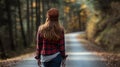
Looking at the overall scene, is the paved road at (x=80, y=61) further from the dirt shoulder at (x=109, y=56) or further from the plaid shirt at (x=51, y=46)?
the plaid shirt at (x=51, y=46)

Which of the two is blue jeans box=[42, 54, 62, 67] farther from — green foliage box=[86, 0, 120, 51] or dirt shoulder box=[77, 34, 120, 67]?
green foliage box=[86, 0, 120, 51]

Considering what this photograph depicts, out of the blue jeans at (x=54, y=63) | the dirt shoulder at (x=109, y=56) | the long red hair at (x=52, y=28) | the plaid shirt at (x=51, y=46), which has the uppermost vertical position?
the long red hair at (x=52, y=28)

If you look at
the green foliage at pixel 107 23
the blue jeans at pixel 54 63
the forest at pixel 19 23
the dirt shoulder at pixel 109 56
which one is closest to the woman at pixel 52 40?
the blue jeans at pixel 54 63

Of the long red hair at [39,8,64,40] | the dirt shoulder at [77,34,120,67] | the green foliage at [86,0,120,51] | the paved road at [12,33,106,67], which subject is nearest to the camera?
the long red hair at [39,8,64,40]

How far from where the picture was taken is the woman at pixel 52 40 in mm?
7371

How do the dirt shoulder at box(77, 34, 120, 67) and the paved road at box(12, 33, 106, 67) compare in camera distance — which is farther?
the dirt shoulder at box(77, 34, 120, 67)

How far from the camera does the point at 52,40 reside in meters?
7.39

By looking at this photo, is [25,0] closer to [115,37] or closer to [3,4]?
[3,4]

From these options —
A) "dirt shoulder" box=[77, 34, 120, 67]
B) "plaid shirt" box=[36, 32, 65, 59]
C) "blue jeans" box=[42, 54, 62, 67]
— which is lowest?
"dirt shoulder" box=[77, 34, 120, 67]

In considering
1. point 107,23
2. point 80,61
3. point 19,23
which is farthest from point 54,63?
point 19,23

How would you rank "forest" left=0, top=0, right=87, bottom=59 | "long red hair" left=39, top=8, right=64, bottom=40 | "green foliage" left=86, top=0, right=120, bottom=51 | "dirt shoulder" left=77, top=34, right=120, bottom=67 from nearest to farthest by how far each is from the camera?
"long red hair" left=39, top=8, right=64, bottom=40 < "dirt shoulder" left=77, top=34, right=120, bottom=67 < "green foliage" left=86, top=0, right=120, bottom=51 < "forest" left=0, top=0, right=87, bottom=59

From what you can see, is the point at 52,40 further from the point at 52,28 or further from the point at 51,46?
the point at 52,28

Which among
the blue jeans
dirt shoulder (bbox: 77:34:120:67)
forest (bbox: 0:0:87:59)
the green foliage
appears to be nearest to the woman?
the blue jeans

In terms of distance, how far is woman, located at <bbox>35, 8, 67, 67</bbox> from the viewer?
7371 mm
